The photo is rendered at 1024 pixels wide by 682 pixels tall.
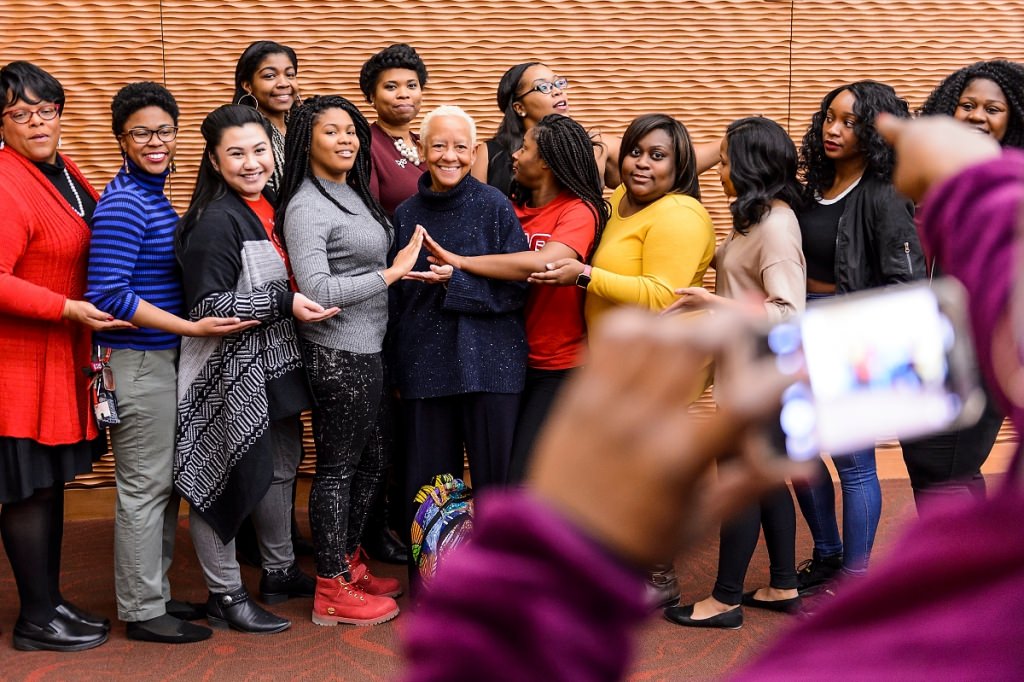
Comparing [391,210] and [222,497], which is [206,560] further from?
[391,210]

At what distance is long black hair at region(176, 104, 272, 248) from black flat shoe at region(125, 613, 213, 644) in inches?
45.5

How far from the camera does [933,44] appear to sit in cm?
479

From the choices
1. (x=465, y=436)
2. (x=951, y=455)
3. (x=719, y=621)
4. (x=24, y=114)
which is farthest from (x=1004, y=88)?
(x=24, y=114)

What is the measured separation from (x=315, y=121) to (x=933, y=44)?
10.3 ft

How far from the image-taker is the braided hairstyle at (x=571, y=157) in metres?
3.26

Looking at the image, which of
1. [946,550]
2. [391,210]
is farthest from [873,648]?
[391,210]

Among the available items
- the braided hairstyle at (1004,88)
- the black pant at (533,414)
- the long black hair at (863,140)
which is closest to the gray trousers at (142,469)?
the black pant at (533,414)

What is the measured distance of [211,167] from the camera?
Answer: 308cm

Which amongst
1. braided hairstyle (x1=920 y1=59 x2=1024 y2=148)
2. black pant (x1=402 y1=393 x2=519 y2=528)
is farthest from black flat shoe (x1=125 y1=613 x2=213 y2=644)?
braided hairstyle (x1=920 y1=59 x2=1024 y2=148)

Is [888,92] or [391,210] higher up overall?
[888,92]

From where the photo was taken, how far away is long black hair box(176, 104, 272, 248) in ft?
9.79

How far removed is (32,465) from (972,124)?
9.84 feet

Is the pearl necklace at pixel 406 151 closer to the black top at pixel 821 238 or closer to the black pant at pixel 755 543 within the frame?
the black top at pixel 821 238

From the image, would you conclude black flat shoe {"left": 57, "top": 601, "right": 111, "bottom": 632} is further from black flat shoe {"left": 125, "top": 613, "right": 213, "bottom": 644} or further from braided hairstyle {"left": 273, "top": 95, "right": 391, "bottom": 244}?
braided hairstyle {"left": 273, "top": 95, "right": 391, "bottom": 244}
